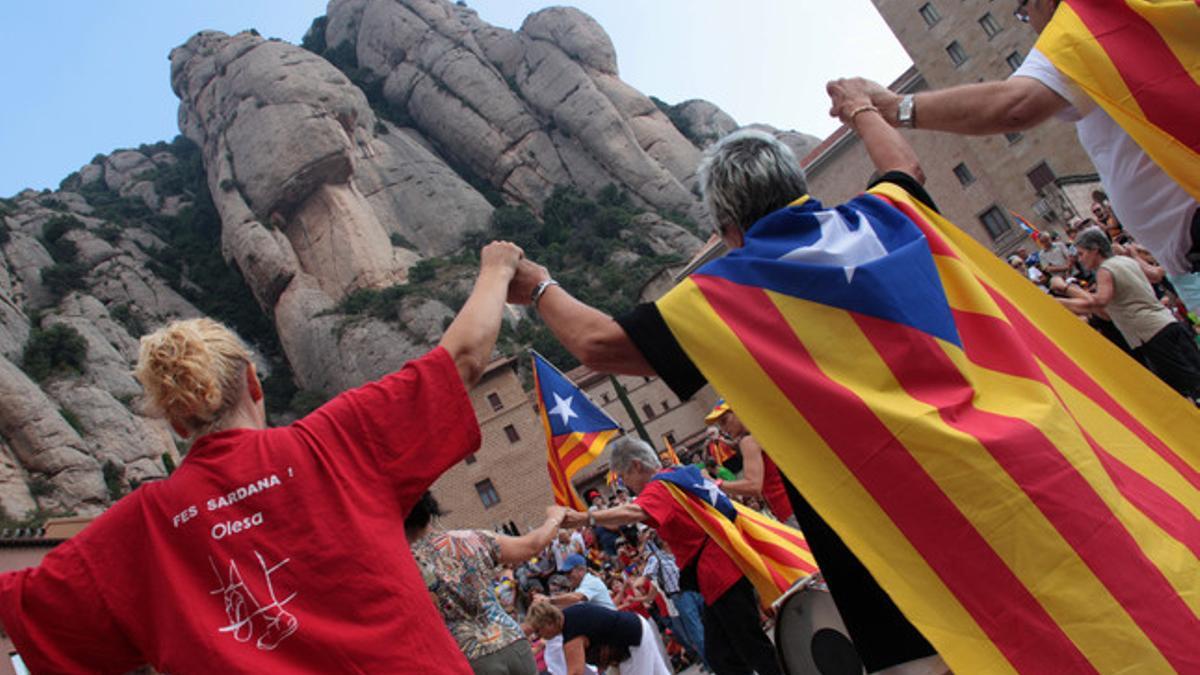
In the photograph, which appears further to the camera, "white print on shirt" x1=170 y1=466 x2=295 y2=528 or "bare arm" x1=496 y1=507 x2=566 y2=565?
"bare arm" x1=496 y1=507 x2=566 y2=565

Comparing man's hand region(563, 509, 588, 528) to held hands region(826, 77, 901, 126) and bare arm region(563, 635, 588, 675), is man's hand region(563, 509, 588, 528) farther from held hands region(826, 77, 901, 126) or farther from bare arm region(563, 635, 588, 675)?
held hands region(826, 77, 901, 126)

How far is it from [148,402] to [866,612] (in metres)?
2.01

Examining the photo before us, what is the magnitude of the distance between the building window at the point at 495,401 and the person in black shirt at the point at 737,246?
47.9m

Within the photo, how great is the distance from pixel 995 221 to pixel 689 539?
42.9 m

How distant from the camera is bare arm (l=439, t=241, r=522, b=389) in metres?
2.40

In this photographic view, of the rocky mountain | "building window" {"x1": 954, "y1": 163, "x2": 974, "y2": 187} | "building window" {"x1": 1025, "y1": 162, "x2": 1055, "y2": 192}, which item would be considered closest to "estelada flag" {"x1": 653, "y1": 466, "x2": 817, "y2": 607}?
the rocky mountain

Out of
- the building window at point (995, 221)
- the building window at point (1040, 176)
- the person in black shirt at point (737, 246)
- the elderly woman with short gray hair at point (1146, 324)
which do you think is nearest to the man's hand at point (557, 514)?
the person in black shirt at point (737, 246)

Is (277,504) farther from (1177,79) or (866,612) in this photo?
(1177,79)

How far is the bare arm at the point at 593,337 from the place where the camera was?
2328 millimetres

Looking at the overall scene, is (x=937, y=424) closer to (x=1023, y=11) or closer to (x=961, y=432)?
(x=961, y=432)

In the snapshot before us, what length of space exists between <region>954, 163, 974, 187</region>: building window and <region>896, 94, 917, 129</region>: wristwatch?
45.6 meters

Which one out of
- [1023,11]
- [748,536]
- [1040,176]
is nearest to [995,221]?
[1040,176]

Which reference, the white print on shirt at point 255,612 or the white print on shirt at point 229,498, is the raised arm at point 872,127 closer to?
the white print on shirt at point 229,498


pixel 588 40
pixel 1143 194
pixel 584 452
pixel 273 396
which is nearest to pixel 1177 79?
pixel 1143 194
